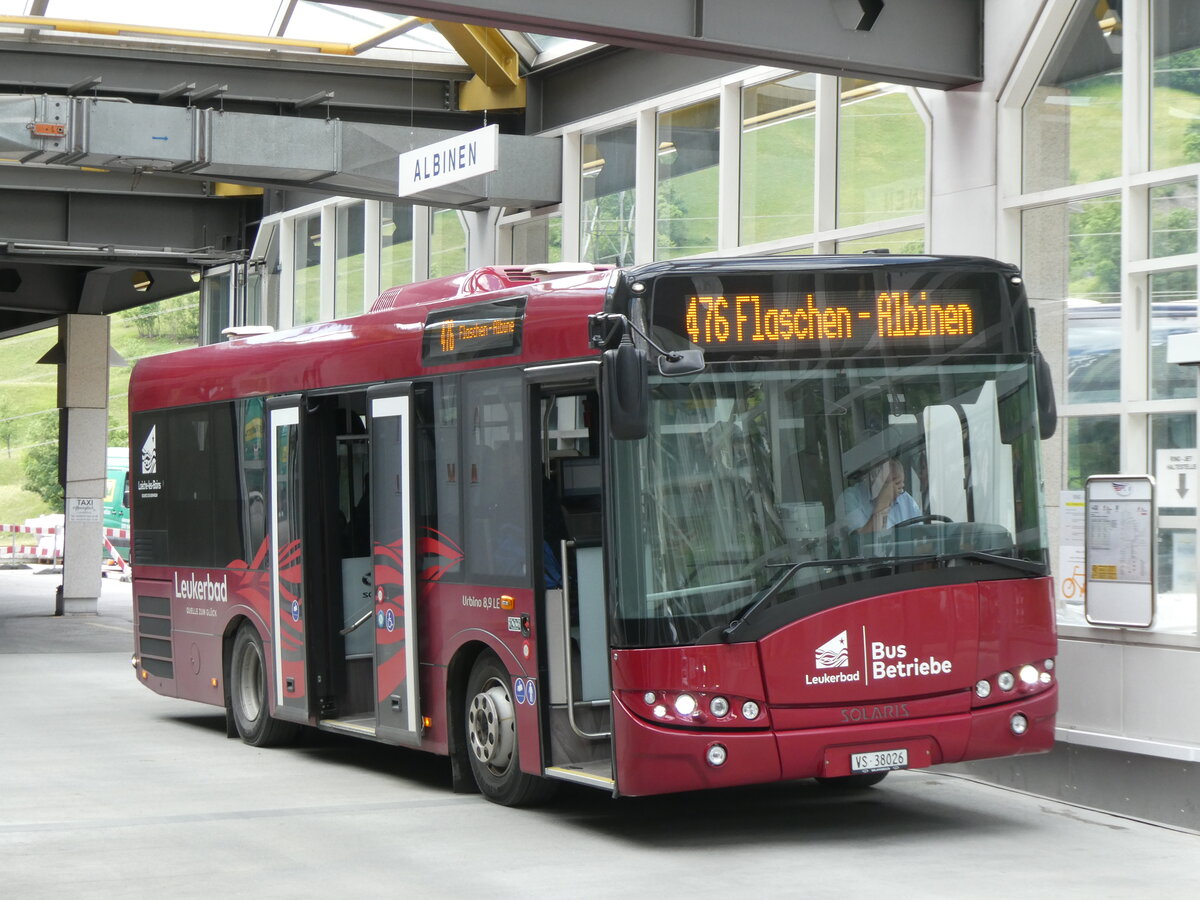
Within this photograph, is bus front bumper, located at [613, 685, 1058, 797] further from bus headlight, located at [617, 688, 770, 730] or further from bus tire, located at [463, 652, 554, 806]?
bus tire, located at [463, 652, 554, 806]

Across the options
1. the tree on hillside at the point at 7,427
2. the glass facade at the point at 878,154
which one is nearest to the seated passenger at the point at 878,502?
the glass facade at the point at 878,154

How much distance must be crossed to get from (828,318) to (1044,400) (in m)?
1.31

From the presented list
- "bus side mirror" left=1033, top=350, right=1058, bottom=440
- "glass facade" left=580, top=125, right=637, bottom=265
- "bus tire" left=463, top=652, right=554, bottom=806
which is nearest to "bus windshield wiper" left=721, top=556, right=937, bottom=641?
"bus side mirror" left=1033, top=350, right=1058, bottom=440

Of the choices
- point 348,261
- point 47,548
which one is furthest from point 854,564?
point 47,548

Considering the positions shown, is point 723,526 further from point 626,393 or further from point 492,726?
point 492,726

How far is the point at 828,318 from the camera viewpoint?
9.28m

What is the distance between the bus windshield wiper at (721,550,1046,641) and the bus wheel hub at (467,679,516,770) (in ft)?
6.15

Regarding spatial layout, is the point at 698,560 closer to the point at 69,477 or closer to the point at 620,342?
the point at 620,342

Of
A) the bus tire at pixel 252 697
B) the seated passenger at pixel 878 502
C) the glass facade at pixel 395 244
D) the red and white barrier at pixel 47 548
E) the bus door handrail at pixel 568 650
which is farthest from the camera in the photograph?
the red and white barrier at pixel 47 548

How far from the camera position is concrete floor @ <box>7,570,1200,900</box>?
824 cm

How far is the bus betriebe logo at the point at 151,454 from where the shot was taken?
15750 millimetres

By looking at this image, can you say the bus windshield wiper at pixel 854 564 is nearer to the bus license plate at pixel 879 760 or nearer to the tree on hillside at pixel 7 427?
the bus license plate at pixel 879 760

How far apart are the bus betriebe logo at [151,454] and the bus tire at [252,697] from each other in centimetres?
229

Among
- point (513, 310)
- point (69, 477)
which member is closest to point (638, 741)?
point (513, 310)
